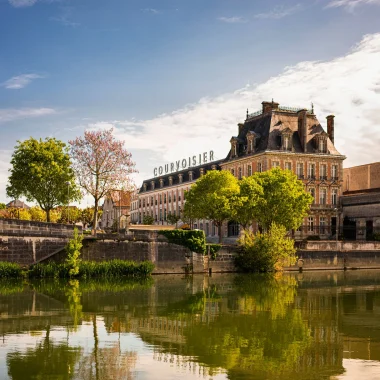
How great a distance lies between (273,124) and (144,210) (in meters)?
45.8

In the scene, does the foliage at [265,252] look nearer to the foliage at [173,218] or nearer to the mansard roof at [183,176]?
the mansard roof at [183,176]

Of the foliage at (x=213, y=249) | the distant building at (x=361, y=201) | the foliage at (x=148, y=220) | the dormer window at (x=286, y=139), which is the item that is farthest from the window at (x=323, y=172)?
the foliage at (x=148, y=220)

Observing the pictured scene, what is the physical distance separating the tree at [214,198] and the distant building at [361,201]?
18.1 metres

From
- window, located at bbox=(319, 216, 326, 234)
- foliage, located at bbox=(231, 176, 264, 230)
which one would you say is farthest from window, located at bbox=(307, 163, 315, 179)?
foliage, located at bbox=(231, 176, 264, 230)

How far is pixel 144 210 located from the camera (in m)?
121

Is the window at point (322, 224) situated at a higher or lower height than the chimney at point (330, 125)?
lower

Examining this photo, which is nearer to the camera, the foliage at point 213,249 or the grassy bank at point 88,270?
the grassy bank at point 88,270

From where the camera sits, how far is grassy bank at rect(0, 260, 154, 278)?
151ft

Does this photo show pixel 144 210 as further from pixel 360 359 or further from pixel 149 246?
pixel 360 359

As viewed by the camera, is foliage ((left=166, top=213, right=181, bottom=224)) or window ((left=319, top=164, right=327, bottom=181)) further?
foliage ((left=166, top=213, right=181, bottom=224))

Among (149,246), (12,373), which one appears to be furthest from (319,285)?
(12,373)

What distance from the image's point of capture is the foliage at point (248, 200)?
205 ft

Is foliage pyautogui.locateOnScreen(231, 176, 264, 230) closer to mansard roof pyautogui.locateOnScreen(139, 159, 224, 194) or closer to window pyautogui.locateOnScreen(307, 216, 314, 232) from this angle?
window pyautogui.locateOnScreen(307, 216, 314, 232)

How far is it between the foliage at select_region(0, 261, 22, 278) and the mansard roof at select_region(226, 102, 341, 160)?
4031 centimetres
